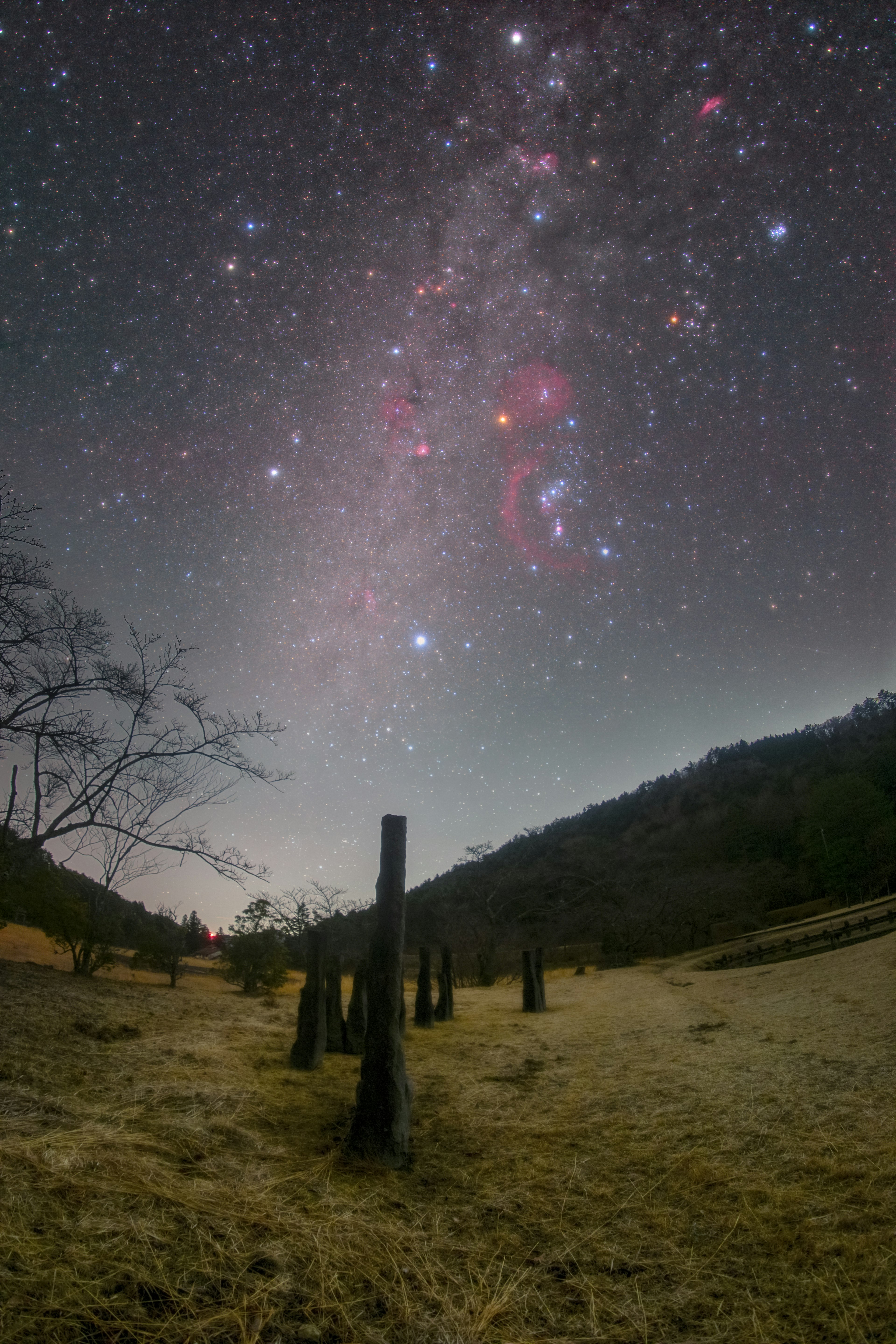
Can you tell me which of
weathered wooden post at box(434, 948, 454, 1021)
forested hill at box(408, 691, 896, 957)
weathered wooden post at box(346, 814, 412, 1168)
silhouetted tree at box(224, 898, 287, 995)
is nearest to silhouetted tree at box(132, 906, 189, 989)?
silhouetted tree at box(224, 898, 287, 995)

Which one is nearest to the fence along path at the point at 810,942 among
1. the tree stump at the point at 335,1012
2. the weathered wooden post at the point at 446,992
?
the weathered wooden post at the point at 446,992

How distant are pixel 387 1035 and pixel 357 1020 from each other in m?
5.11

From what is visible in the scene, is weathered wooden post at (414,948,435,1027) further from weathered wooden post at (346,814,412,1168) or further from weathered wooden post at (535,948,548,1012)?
weathered wooden post at (346,814,412,1168)

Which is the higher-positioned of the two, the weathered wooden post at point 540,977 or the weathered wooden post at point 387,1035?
the weathered wooden post at point 387,1035

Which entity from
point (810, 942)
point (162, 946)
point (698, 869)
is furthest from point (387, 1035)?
point (698, 869)

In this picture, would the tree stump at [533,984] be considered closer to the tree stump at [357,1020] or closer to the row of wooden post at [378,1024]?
the tree stump at [357,1020]

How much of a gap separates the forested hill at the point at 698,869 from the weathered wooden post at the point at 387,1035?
29.3m

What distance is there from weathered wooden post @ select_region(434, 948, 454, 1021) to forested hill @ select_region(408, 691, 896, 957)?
60.4 feet

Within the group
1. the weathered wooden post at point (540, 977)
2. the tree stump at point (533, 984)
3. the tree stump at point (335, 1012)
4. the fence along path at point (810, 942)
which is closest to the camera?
the tree stump at point (335, 1012)

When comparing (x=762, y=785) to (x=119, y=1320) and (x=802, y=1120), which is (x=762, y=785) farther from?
(x=119, y=1320)

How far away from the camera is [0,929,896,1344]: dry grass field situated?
116 inches

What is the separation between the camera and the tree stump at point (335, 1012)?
10516mm

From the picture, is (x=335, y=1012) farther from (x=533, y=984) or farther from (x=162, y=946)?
(x=162, y=946)

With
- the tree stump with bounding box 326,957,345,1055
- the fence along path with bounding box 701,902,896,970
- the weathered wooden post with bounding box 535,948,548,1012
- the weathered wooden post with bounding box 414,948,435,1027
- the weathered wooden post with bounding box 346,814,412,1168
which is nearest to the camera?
the weathered wooden post with bounding box 346,814,412,1168
